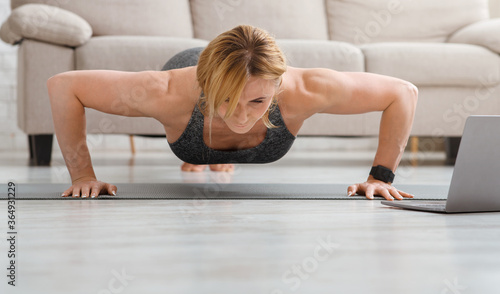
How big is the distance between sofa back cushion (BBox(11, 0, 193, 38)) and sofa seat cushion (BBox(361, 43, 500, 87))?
3.57ft

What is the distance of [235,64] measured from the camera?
1.15m

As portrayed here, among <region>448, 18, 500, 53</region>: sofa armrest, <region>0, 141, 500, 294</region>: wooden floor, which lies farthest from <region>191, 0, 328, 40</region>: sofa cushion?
<region>0, 141, 500, 294</region>: wooden floor

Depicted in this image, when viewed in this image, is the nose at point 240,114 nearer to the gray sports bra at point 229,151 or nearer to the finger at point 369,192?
the gray sports bra at point 229,151

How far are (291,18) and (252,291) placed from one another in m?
2.84

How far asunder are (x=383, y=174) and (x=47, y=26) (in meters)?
1.62

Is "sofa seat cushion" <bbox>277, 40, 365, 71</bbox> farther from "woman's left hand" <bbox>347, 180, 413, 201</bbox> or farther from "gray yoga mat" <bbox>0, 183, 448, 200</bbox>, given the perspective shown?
"woman's left hand" <bbox>347, 180, 413, 201</bbox>

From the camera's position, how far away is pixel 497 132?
977 mm

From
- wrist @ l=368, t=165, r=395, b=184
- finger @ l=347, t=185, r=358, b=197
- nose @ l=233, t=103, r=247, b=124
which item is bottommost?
finger @ l=347, t=185, r=358, b=197

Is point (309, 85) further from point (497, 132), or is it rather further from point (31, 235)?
point (31, 235)

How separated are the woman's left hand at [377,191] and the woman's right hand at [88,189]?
2.03 feet

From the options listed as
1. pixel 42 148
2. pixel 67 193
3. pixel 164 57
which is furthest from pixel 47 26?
pixel 67 193

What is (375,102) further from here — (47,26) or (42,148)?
(42,148)

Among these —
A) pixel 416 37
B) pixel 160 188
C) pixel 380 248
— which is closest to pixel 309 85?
pixel 160 188

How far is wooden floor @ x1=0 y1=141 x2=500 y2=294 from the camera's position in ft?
1.76
